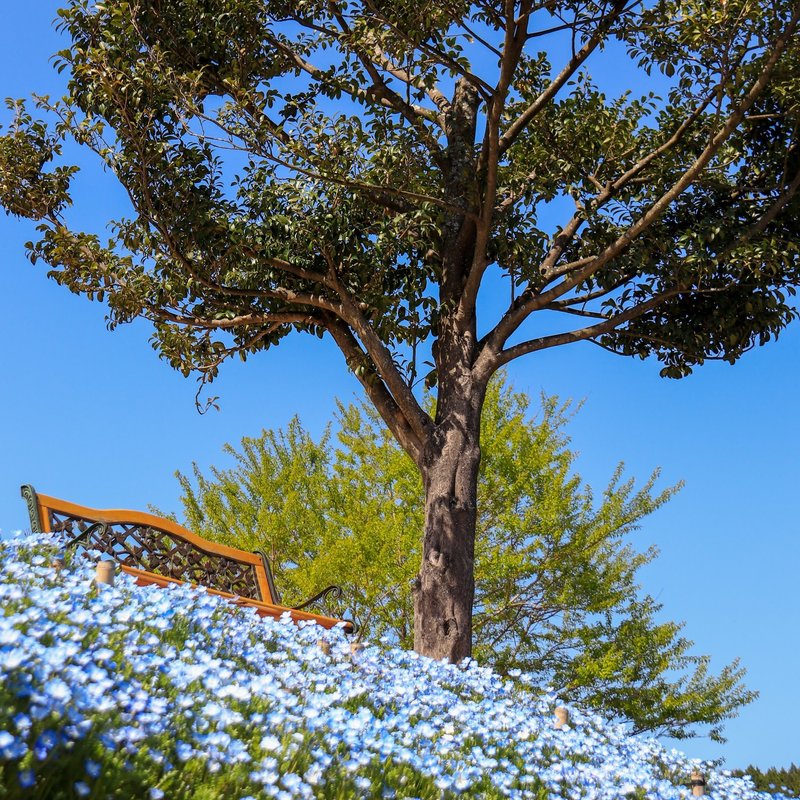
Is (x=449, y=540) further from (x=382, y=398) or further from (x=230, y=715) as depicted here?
(x=230, y=715)

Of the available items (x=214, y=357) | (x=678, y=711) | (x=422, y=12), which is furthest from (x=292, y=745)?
(x=678, y=711)

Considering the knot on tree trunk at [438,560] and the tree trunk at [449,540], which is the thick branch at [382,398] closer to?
the tree trunk at [449,540]

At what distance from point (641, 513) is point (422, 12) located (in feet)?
26.5

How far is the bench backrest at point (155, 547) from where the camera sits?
6535 millimetres

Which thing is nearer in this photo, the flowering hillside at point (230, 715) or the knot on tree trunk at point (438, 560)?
the flowering hillside at point (230, 715)

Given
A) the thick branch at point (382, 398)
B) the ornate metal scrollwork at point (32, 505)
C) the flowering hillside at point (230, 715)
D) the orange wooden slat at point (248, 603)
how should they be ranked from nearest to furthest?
the flowering hillside at point (230, 715), the orange wooden slat at point (248, 603), the ornate metal scrollwork at point (32, 505), the thick branch at point (382, 398)

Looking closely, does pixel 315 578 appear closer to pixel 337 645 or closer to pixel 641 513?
pixel 641 513

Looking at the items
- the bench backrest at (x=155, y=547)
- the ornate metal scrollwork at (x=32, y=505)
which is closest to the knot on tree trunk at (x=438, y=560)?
the bench backrest at (x=155, y=547)

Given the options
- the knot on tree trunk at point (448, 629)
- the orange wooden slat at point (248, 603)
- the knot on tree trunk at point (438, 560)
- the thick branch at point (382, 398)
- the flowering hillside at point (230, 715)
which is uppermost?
the thick branch at point (382, 398)

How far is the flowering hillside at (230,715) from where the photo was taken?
7.20 feet

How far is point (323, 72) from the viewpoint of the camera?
334 inches

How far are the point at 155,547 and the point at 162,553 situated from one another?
17 centimetres

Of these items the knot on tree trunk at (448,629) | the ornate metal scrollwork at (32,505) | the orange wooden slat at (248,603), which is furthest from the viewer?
the knot on tree trunk at (448,629)

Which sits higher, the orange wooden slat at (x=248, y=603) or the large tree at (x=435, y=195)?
the large tree at (x=435, y=195)
